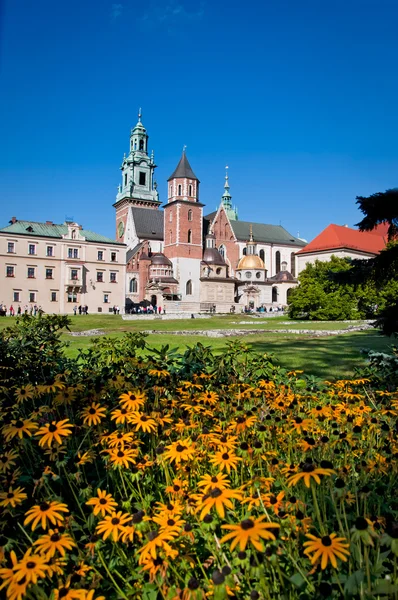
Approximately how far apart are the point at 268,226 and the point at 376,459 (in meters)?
85.1

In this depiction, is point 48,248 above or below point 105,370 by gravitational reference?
above

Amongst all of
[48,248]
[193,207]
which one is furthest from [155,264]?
[48,248]

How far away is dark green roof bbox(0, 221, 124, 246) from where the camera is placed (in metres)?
49.2

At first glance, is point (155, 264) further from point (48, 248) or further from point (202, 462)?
point (202, 462)

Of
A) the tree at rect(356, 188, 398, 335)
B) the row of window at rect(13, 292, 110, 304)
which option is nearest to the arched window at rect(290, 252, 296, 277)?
the row of window at rect(13, 292, 110, 304)

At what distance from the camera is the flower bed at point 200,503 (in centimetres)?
166

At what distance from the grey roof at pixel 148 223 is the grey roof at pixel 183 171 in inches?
382

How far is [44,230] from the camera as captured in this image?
50750 millimetres

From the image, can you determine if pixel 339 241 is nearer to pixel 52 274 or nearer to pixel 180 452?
pixel 52 274

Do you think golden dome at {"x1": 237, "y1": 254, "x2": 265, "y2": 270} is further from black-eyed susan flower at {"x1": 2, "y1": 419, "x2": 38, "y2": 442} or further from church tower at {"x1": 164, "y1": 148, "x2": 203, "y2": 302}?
black-eyed susan flower at {"x1": 2, "y1": 419, "x2": 38, "y2": 442}

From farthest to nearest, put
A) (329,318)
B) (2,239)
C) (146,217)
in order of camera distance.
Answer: (146,217) → (2,239) → (329,318)

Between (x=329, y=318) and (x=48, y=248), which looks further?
(x=48, y=248)

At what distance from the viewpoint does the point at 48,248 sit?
50469 mm

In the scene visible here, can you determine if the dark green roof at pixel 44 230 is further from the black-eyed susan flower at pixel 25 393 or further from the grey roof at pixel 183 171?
the black-eyed susan flower at pixel 25 393
